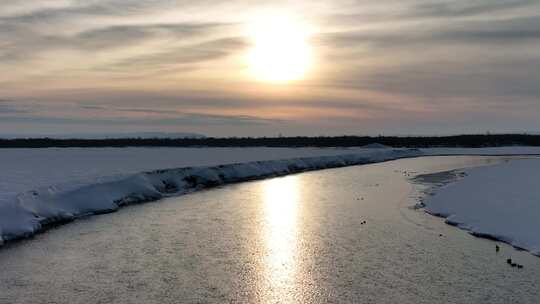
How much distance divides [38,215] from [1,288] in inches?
314

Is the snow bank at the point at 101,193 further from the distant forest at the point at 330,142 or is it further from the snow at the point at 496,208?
the distant forest at the point at 330,142

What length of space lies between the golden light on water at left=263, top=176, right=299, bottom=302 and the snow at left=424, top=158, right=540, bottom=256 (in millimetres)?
5409

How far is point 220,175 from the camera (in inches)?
1439

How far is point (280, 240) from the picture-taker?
16016 millimetres

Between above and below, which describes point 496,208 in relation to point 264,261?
above

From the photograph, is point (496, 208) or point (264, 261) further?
point (496, 208)

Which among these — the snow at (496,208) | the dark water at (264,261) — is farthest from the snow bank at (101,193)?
the snow at (496,208)

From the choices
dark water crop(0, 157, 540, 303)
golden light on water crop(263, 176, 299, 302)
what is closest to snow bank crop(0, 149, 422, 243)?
dark water crop(0, 157, 540, 303)

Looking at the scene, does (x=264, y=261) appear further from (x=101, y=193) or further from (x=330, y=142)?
(x=330, y=142)

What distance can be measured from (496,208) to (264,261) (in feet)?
33.6

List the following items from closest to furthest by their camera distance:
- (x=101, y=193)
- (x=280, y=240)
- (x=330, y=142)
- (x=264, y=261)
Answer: (x=264, y=261) → (x=280, y=240) → (x=101, y=193) → (x=330, y=142)

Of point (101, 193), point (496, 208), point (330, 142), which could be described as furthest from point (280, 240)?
point (330, 142)

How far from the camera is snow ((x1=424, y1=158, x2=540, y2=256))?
1560cm

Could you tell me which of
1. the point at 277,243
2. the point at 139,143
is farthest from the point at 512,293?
the point at 139,143
